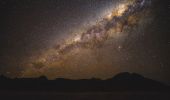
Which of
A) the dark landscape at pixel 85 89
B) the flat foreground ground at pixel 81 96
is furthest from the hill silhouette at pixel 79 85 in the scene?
the flat foreground ground at pixel 81 96

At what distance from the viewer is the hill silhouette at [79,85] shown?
89.3ft

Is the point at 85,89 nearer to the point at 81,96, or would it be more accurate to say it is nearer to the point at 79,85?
the point at 79,85

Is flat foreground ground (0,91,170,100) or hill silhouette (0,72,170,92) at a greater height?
hill silhouette (0,72,170,92)

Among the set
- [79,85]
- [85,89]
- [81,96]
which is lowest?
[81,96]

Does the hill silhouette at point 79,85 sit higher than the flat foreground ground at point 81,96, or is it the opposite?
the hill silhouette at point 79,85

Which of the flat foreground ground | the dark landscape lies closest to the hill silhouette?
the dark landscape

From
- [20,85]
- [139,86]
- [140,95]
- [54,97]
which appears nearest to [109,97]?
[140,95]

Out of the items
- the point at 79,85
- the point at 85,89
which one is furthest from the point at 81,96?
the point at 79,85

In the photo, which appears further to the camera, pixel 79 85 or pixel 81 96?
pixel 79 85

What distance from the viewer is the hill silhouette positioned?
2722cm

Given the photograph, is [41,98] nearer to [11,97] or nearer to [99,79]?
[11,97]

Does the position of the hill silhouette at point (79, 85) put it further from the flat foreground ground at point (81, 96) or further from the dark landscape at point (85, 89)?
the flat foreground ground at point (81, 96)

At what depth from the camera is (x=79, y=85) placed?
95.8 feet

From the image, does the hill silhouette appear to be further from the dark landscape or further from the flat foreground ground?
the flat foreground ground
